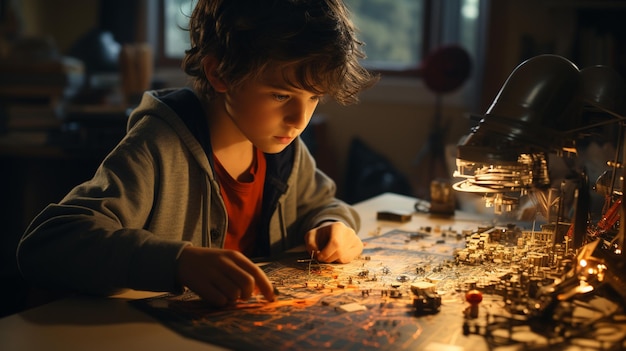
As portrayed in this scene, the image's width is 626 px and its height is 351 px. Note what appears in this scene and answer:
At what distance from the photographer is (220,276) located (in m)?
1.02

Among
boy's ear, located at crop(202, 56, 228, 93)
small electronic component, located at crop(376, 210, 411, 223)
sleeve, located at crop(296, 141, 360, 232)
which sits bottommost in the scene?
small electronic component, located at crop(376, 210, 411, 223)

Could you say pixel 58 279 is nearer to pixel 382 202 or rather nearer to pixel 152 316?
pixel 152 316

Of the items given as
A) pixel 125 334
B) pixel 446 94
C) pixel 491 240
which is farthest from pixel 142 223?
pixel 446 94

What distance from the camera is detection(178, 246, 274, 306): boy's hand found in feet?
3.32

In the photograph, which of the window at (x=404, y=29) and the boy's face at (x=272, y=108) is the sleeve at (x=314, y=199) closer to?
the boy's face at (x=272, y=108)

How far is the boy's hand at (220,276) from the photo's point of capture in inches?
39.9

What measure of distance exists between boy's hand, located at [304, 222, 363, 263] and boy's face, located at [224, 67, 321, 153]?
19 centimetres

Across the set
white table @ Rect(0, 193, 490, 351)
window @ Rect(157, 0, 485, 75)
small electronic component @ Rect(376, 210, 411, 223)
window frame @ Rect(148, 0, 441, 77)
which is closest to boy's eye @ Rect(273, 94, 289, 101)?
white table @ Rect(0, 193, 490, 351)

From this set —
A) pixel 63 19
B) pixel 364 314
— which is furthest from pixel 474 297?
pixel 63 19

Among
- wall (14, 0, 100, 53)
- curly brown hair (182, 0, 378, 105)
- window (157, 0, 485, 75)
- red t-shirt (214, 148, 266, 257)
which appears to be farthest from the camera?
wall (14, 0, 100, 53)

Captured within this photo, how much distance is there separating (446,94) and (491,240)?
6.96 ft

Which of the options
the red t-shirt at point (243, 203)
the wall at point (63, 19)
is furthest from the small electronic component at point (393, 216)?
the wall at point (63, 19)

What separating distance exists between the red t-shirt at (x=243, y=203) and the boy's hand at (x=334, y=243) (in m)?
0.19

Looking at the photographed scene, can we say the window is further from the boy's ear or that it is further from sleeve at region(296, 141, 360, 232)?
the boy's ear
